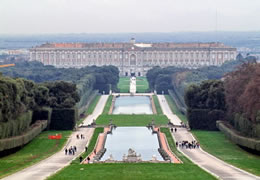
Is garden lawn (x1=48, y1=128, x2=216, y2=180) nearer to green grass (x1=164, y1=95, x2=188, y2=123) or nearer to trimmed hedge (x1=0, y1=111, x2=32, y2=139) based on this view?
trimmed hedge (x1=0, y1=111, x2=32, y2=139)

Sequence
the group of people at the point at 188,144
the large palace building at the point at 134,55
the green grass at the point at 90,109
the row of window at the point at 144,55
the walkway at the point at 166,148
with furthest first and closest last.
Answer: the row of window at the point at 144,55 < the large palace building at the point at 134,55 < the green grass at the point at 90,109 < the group of people at the point at 188,144 < the walkway at the point at 166,148

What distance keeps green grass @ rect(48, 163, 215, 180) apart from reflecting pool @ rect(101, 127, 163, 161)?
5992 mm

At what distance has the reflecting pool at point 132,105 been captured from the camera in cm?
8281

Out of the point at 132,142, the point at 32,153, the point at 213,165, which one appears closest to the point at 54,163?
the point at 32,153

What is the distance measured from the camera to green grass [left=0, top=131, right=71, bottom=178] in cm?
4110

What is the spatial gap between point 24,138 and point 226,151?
1214cm

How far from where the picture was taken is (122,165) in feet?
132

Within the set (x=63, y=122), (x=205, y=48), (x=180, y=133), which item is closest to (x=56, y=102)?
(x=63, y=122)

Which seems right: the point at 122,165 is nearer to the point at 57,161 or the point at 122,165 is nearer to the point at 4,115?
the point at 57,161

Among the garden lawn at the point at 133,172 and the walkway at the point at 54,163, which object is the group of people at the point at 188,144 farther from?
the garden lawn at the point at 133,172

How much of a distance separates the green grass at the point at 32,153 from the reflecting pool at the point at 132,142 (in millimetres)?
3199

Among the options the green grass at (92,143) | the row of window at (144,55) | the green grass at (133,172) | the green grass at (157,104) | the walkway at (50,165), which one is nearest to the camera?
the green grass at (133,172)

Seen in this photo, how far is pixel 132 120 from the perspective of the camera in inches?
2805

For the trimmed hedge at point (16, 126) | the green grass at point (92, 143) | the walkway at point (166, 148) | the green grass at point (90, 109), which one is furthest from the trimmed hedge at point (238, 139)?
the green grass at point (90, 109)
